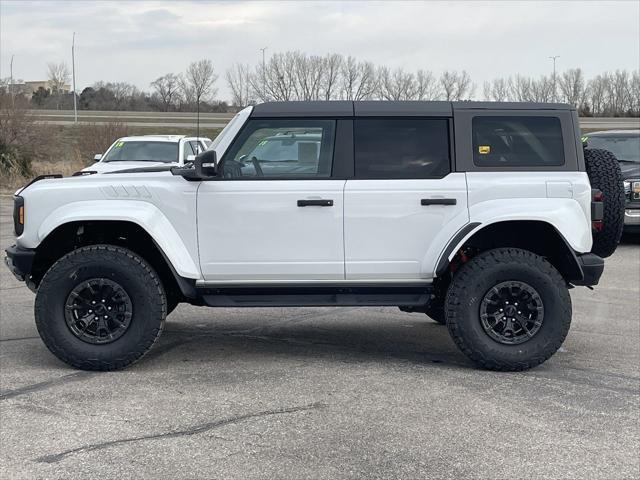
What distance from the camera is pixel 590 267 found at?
6219mm

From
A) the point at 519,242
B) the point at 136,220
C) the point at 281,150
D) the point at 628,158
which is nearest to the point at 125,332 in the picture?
the point at 136,220

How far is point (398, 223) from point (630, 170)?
8.44 m

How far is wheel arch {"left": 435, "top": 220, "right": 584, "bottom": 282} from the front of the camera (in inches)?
241

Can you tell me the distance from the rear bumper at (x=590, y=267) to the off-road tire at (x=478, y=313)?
0.19 meters

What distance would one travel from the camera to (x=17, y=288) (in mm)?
9922

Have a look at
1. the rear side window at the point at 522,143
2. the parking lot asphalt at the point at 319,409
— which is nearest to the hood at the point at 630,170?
the parking lot asphalt at the point at 319,409

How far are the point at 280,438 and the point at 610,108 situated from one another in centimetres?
6656

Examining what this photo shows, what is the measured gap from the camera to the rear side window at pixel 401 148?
6.28 m

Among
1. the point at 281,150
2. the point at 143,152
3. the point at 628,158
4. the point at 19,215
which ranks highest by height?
the point at 143,152

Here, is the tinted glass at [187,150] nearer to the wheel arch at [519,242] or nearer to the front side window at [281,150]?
the front side window at [281,150]

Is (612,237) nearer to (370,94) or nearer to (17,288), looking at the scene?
(17,288)

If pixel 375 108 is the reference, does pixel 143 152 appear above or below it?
above

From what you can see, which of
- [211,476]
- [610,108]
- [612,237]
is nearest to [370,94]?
[612,237]

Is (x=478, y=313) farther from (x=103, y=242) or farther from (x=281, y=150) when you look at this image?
(x=103, y=242)
